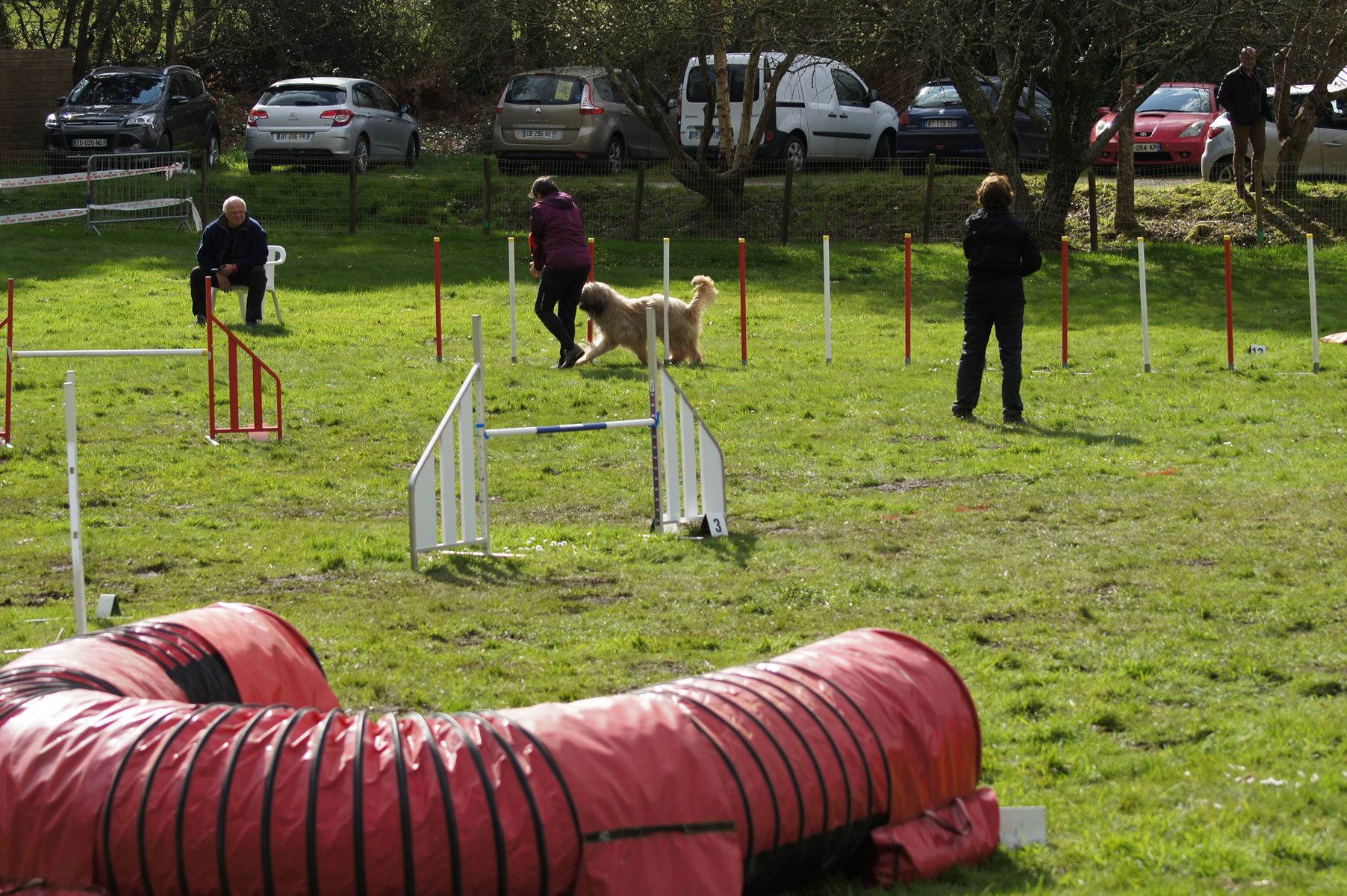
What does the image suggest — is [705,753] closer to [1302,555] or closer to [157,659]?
[157,659]

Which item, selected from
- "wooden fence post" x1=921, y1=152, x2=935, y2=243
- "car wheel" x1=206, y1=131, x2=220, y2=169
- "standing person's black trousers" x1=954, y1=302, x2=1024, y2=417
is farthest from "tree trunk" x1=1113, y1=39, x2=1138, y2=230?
"car wheel" x1=206, y1=131, x2=220, y2=169

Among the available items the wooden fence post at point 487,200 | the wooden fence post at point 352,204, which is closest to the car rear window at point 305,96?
the wooden fence post at point 352,204

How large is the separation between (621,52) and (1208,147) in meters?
8.46

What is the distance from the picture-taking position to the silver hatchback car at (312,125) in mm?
23844

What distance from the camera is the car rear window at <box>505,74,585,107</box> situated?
77.7ft

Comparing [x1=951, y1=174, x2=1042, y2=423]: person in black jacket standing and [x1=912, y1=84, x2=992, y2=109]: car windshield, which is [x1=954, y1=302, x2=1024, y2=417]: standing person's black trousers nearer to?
[x1=951, y1=174, x2=1042, y2=423]: person in black jacket standing

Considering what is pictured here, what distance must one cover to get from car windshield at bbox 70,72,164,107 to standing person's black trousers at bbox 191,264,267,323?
31.5ft

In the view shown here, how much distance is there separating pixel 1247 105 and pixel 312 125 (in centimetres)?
1338

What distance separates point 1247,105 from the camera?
2014 cm

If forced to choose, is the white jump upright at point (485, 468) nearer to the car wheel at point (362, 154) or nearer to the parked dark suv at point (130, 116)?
the parked dark suv at point (130, 116)

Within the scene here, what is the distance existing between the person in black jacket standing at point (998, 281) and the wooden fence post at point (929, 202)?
10.2 m

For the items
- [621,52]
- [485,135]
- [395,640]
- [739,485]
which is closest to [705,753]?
[395,640]

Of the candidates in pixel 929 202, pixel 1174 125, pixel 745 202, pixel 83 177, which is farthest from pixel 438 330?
pixel 1174 125

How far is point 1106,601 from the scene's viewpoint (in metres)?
6.80
